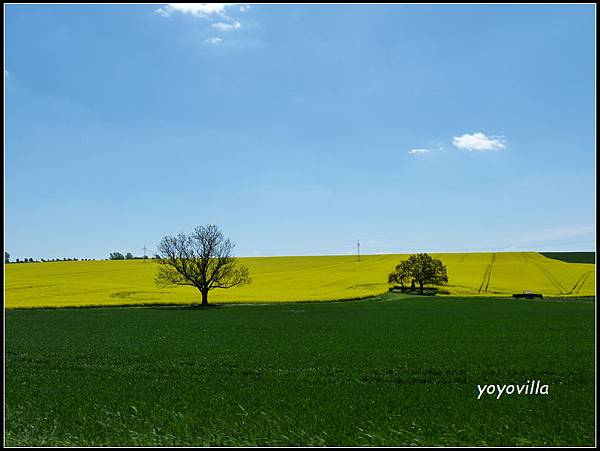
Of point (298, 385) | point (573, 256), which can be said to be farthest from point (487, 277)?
point (298, 385)

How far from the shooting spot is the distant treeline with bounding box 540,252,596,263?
9900cm

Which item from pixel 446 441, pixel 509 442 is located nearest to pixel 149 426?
pixel 446 441

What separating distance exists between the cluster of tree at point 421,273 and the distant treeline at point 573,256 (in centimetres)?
4872

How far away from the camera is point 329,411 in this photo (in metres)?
10.2

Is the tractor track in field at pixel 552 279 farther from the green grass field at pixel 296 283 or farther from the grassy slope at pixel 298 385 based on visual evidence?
the grassy slope at pixel 298 385

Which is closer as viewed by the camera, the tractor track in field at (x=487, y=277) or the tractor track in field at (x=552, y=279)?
the tractor track in field at (x=552, y=279)

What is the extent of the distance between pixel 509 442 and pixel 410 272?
57557mm

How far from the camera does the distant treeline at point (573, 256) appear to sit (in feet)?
325

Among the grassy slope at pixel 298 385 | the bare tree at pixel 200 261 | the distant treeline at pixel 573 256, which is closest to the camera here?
the grassy slope at pixel 298 385

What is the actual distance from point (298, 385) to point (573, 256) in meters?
111

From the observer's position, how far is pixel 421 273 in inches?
2506

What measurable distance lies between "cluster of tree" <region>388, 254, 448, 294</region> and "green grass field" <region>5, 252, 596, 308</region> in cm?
191

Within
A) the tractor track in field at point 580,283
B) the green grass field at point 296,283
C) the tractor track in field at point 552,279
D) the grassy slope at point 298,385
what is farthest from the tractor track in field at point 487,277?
the grassy slope at point 298,385

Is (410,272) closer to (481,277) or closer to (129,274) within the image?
(481,277)
